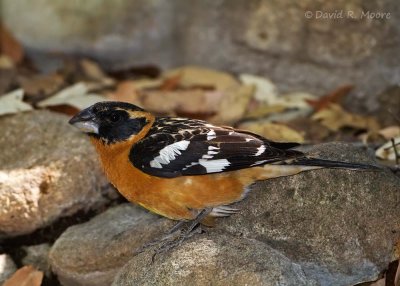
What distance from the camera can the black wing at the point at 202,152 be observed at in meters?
4.11

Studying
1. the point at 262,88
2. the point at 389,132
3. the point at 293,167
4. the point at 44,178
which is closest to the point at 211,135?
the point at 293,167

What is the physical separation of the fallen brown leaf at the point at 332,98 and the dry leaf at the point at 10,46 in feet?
9.50

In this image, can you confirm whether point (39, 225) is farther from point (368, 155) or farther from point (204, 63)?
point (204, 63)

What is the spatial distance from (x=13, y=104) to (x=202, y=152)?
2.19 m

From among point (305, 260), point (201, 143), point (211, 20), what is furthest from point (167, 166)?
point (211, 20)

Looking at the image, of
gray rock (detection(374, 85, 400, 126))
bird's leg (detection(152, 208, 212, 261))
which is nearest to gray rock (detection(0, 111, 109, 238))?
bird's leg (detection(152, 208, 212, 261))

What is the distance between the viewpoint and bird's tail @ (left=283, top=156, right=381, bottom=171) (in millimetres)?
4074

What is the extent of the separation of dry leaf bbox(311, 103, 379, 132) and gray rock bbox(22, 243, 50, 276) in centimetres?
246

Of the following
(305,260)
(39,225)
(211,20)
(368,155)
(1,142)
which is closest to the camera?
(305,260)

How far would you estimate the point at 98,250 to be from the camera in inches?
177

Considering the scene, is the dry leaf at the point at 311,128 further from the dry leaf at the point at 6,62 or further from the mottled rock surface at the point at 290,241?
the dry leaf at the point at 6,62

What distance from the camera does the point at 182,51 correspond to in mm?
7316

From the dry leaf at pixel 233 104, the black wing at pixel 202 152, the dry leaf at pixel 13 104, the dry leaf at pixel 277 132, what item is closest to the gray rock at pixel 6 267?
the black wing at pixel 202 152

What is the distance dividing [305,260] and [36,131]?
225 centimetres
